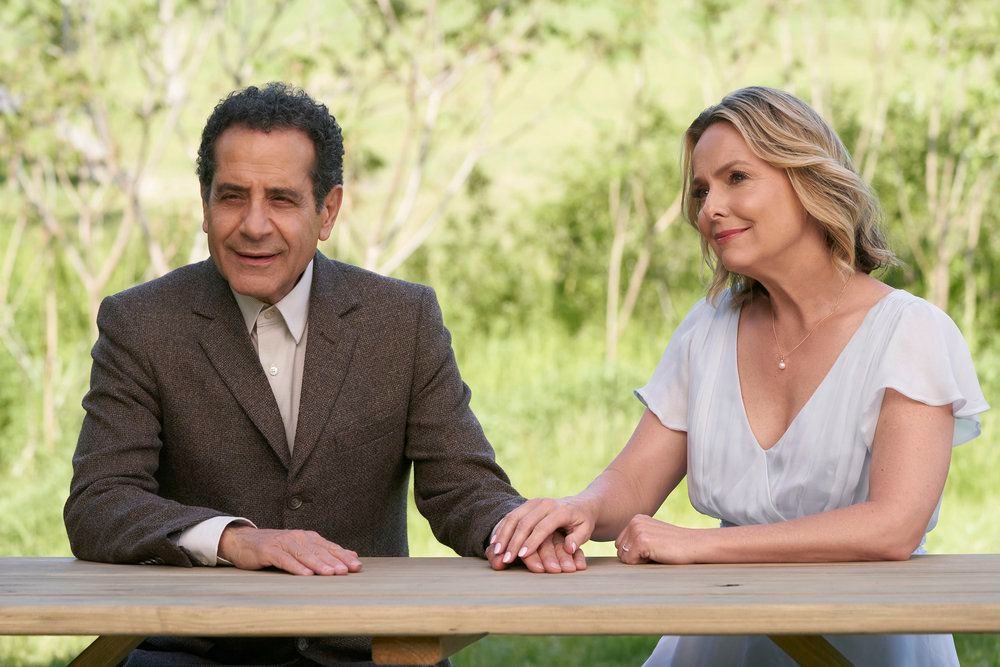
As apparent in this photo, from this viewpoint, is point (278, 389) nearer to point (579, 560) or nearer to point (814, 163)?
point (579, 560)

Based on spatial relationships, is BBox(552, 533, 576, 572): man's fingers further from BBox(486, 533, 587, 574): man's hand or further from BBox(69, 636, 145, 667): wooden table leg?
BBox(69, 636, 145, 667): wooden table leg

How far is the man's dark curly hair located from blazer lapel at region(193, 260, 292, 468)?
0.82ft

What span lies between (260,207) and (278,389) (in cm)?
42

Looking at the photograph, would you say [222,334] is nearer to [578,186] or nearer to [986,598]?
[986,598]

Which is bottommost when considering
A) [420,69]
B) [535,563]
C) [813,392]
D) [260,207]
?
[535,563]

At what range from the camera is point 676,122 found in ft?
28.0

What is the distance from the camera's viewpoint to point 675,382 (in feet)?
10.7

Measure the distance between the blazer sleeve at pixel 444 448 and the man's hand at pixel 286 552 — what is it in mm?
528

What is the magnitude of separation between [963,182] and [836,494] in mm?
5622

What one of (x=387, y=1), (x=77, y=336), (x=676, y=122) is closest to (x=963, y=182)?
(x=676, y=122)

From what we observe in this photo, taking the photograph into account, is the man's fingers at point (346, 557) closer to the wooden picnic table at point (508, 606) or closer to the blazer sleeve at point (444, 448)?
the wooden picnic table at point (508, 606)

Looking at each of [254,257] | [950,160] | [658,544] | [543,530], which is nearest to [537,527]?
[543,530]

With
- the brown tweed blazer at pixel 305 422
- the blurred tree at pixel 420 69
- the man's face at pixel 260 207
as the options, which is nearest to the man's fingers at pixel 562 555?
the brown tweed blazer at pixel 305 422

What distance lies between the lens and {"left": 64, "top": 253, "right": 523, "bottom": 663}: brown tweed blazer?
9.73 ft
